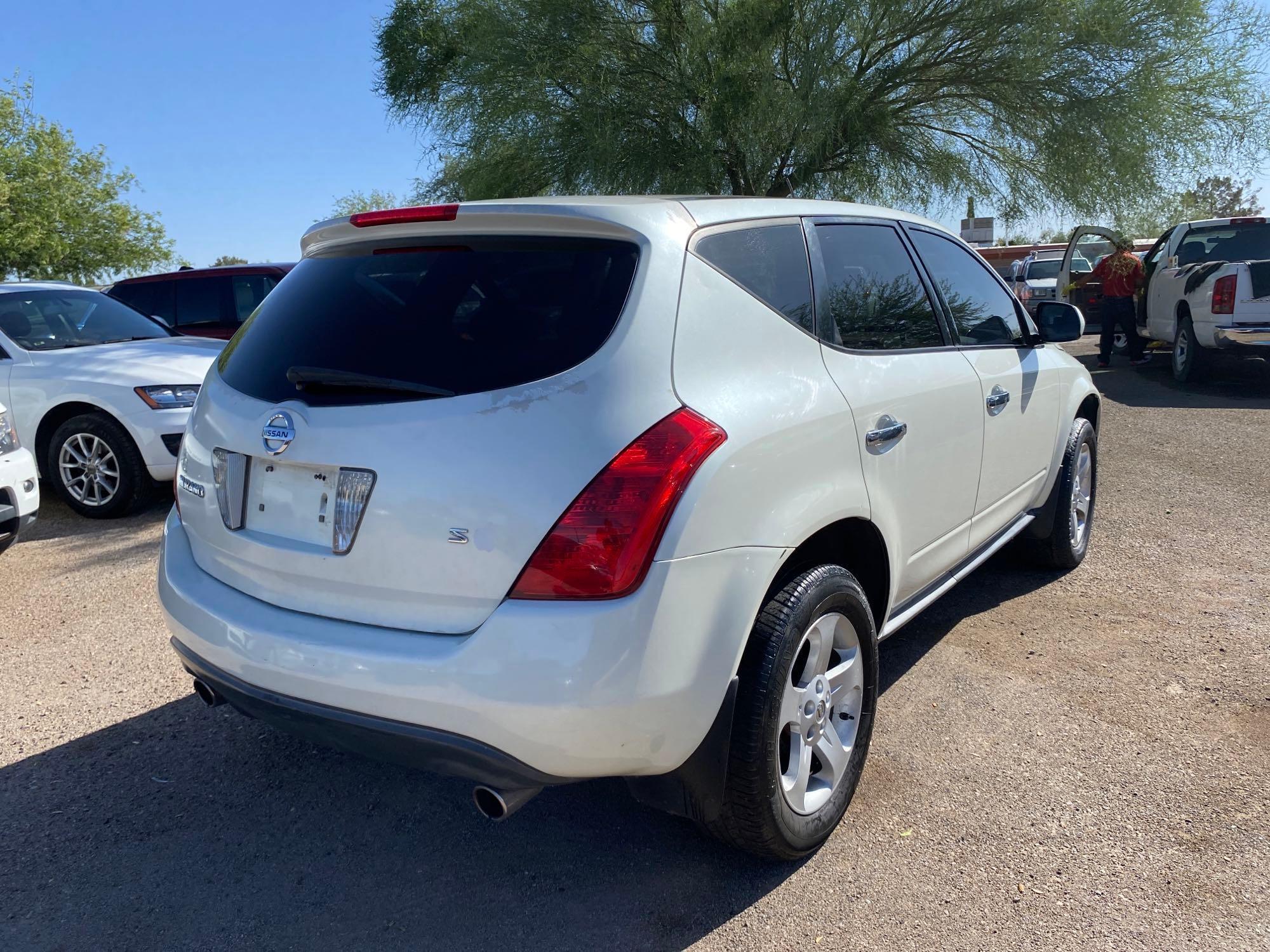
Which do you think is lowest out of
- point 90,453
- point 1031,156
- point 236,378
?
point 90,453

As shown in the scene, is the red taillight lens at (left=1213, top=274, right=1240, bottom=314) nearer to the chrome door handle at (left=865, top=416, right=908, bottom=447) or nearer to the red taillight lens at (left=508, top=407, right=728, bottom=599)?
the chrome door handle at (left=865, top=416, right=908, bottom=447)

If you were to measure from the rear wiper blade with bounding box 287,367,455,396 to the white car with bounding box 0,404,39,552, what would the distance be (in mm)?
3398

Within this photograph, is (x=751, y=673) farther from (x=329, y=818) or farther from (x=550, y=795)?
(x=329, y=818)

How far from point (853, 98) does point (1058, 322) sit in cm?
870

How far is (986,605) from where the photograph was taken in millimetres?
4699

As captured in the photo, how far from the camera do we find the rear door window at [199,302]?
10.4 m

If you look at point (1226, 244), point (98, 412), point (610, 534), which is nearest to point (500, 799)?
point (610, 534)

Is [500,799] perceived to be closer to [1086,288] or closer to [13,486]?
[13,486]

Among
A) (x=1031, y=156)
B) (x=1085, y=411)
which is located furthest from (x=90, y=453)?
(x=1031, y=156)

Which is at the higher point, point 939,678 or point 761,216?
point 761,216

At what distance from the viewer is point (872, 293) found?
11.0 ft

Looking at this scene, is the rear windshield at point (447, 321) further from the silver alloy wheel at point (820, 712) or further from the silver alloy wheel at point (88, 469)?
the silver alloy wheel at point (88, 469)

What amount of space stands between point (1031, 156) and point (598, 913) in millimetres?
13187

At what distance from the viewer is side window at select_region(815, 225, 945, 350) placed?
312 cm
